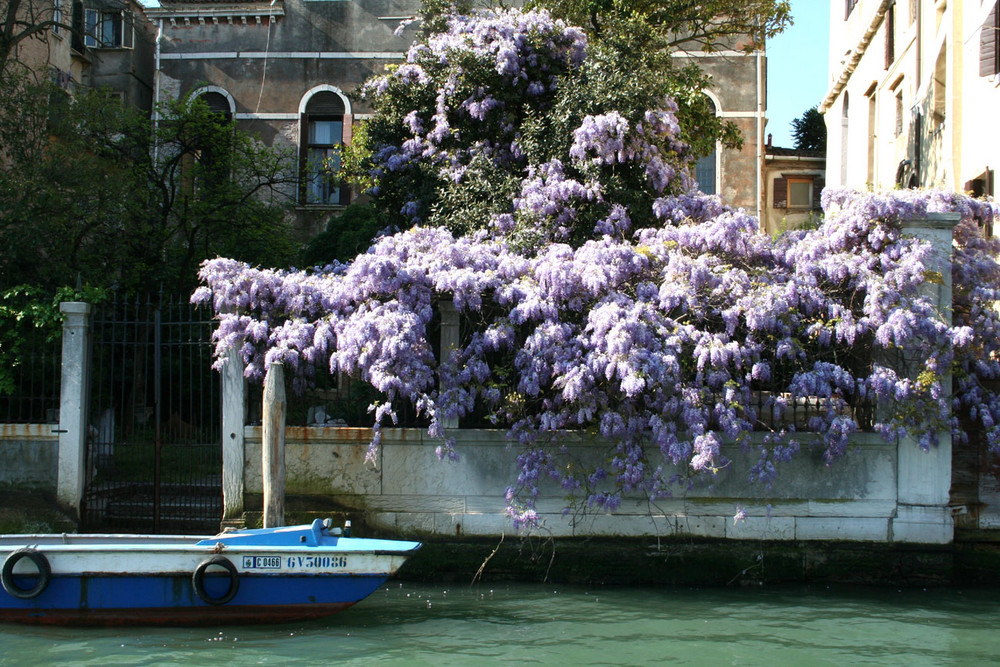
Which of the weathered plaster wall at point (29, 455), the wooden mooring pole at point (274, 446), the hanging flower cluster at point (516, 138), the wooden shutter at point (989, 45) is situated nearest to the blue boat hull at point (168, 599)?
the wooden mooring pole at point (274, 446)

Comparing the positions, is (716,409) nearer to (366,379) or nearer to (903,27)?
(366,379)

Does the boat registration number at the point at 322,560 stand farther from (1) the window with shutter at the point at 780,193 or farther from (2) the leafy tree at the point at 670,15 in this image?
(1) the window with shutter at the point at 780,193

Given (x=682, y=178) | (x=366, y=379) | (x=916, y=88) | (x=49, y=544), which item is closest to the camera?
(x=49, y=544)

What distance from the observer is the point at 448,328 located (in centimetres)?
1019

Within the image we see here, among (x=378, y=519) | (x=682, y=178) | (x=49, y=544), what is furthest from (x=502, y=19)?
(x=49, y=544)

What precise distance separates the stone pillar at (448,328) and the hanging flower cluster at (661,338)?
14 centimetres

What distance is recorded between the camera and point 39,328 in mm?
10992

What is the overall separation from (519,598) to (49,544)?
444 centimetres

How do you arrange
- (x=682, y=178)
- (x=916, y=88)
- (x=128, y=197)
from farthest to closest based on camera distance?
(x=916, y=88) → (x=128, y=197) → (x=682, y=178)

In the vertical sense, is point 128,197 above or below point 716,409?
above

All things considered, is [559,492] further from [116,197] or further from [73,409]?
[116,197]

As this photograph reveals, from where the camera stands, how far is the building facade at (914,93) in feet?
44.3

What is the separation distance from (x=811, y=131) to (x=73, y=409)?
27259 millimetres

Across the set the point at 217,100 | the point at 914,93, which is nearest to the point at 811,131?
the point at 914,93
